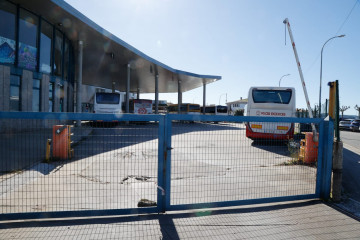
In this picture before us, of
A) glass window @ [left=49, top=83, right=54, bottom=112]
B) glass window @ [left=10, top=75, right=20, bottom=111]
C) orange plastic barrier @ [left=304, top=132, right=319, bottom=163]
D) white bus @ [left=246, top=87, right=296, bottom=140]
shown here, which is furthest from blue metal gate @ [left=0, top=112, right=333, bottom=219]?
glass window @ [left=49, top=83, right=54, bottom=112]

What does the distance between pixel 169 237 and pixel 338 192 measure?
10.7 feet

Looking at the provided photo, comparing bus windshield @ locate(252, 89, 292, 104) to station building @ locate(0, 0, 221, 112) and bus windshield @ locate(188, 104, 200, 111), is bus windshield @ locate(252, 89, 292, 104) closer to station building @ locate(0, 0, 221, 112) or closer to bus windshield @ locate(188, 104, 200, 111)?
station building @ locate(0, 0, 221, 112)

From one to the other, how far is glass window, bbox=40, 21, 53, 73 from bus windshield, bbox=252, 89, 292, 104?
1314 cm

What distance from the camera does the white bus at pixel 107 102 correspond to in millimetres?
21094

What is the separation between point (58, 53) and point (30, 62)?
364 centimetres

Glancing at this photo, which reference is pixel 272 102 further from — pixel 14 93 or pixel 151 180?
pixel 14 93

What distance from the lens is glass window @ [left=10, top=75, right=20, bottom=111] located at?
12.8 m

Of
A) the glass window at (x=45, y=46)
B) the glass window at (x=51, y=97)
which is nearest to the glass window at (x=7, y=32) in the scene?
the glass window at (x=45, y=46)

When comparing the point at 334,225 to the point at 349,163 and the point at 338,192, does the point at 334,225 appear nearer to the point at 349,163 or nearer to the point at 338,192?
the point at 338,192

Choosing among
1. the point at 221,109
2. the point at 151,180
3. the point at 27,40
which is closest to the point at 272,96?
the point at 151,180

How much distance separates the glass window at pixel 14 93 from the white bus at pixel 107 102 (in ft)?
25.9

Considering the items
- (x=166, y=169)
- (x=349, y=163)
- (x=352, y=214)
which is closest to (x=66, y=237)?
(x=166, y=169)

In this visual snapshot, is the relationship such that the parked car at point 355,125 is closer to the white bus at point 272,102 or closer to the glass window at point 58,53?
the white bus at point 272,102

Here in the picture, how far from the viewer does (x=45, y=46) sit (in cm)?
1579
